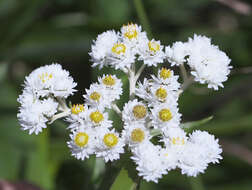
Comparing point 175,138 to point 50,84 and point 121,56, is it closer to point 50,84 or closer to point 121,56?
point 121,56

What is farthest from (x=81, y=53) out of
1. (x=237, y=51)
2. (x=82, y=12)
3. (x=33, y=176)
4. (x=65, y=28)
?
(x=237, y=51)

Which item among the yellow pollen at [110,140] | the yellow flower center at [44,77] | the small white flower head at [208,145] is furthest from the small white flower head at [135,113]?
the yellow flower center at [44,77]

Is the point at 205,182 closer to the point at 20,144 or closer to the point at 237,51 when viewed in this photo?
the point at 237,51

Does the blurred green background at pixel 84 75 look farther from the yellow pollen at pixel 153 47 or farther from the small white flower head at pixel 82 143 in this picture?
the small white flower head at pixel 82 143

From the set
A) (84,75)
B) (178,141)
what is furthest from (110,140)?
(84,75)

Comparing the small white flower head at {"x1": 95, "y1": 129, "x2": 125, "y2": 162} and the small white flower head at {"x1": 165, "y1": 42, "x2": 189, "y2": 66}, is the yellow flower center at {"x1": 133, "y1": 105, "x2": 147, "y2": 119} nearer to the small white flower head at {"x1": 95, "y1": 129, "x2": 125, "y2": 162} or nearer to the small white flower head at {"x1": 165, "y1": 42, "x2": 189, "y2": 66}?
the small white flower head at {"x1": 95, "y1": 129, "x2": 125, "y2": 162}

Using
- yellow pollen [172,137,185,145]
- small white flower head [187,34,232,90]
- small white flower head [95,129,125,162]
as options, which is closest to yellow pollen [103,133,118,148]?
small white flower head [95,129,125,162]
